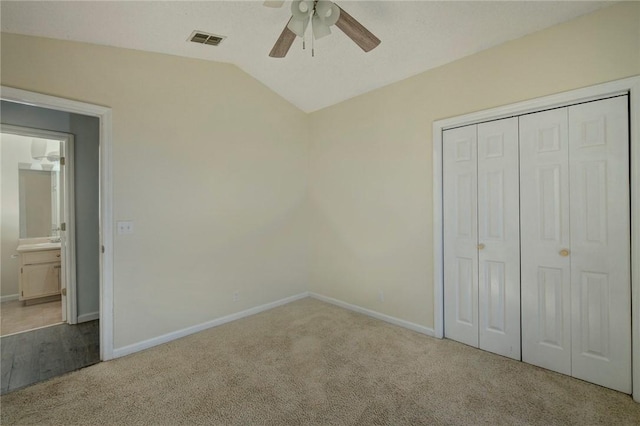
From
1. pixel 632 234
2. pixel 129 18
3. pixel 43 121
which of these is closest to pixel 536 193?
pixel 632 234

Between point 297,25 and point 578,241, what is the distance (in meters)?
2.65

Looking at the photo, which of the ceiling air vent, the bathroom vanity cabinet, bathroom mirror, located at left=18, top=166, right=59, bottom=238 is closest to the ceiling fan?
the ceiling air vent

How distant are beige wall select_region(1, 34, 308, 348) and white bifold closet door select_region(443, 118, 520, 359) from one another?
7.06ft

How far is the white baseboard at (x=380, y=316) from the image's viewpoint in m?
3.07

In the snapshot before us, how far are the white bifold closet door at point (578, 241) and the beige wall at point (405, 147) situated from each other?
1.08ft

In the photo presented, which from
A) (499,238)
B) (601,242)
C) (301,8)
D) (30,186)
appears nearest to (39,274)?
(30,186)

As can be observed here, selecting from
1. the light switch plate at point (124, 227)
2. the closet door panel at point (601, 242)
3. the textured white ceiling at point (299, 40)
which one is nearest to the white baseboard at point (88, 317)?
the light switch plate at point (124, 227)

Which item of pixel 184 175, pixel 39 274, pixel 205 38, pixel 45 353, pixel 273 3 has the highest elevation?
pixel 205 38

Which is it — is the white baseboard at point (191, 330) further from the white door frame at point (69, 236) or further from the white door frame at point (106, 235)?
the white door frame at point (69, 236)

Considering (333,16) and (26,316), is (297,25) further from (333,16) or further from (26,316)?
(26,316)

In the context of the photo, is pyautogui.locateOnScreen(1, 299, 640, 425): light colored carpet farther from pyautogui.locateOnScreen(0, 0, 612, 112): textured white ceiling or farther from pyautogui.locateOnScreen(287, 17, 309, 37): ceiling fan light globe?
pyautogui.locateOnScreen(0, 0, 612, 112): textured white ceiling

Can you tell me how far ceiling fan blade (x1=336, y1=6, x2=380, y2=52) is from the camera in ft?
6.13

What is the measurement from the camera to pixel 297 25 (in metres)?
1.90

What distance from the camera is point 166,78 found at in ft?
9.58
